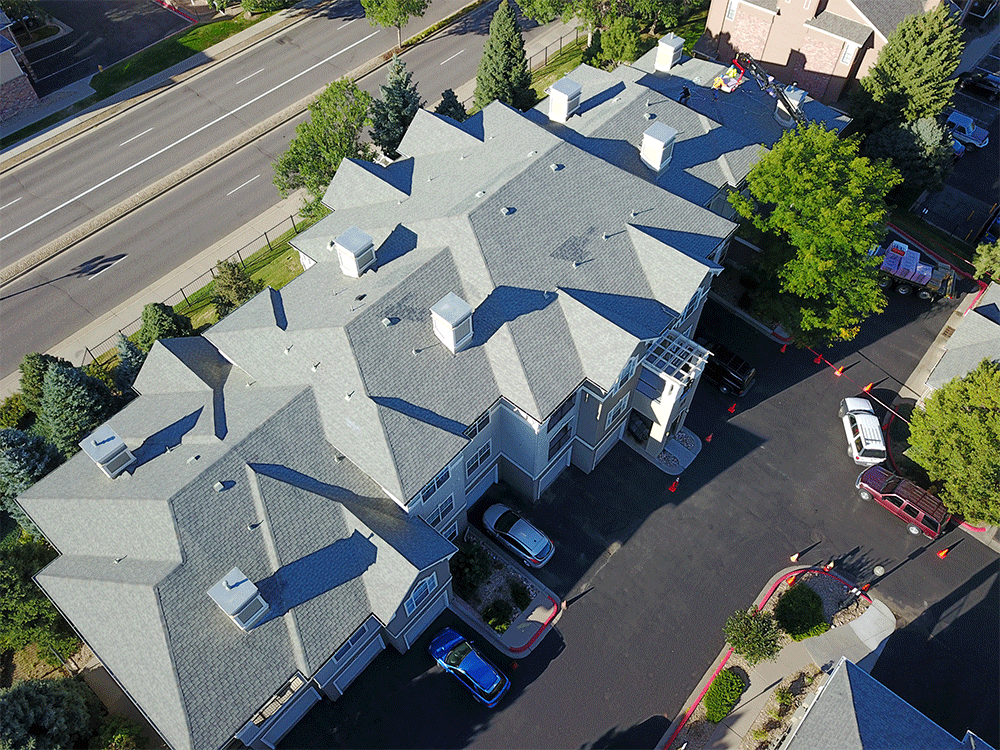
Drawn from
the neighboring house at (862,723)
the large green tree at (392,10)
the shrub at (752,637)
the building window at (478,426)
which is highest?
the large green tree at (392,10)

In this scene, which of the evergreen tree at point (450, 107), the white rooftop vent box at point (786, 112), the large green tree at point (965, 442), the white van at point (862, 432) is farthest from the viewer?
the evergreen tree at point (450, 107)

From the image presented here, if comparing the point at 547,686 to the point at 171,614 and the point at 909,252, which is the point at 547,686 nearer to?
the point at 171,614

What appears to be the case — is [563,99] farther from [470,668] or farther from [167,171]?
[470,668]

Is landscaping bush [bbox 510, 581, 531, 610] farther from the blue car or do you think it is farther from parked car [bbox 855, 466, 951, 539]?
parked car [bbox 855, 466, 951, 539]

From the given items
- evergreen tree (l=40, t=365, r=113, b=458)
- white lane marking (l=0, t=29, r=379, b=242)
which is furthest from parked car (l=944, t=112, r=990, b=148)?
evergreen tree (l=40, t=365, r=113, b=458)

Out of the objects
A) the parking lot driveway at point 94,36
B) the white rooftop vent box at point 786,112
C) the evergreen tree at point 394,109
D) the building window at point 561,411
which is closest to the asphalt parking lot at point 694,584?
the building window at point 561,411

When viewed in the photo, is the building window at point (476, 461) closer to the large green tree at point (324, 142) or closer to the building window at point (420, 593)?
the building window at point (420, 593)

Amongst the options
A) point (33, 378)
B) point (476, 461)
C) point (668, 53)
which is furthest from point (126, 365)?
point (668, 53)
